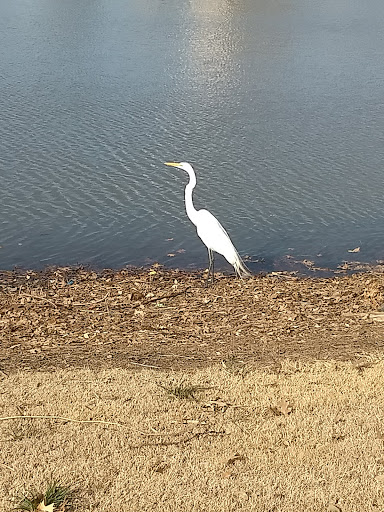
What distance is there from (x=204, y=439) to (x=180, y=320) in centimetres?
315

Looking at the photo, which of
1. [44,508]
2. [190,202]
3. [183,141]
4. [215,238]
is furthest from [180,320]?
[183,141]

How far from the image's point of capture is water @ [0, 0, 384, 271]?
13.2 metres

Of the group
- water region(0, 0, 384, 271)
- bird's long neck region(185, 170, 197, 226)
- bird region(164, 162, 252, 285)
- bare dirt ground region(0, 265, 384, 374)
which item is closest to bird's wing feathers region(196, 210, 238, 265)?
bird region(164, 162, 252, 285)

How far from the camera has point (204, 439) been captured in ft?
20.0

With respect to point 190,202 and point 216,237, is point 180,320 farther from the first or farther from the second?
point 190,202

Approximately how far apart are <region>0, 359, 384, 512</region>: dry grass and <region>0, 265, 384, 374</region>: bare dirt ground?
0.50 meters

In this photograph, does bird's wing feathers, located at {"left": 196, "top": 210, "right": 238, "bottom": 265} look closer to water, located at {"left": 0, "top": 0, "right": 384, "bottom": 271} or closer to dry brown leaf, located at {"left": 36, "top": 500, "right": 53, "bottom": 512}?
water, located at {"left": 0, "top": 0, "right": 384, "bottom": 271}

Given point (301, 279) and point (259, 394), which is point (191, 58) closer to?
point (301, 279)

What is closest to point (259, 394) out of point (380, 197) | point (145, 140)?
point (380, 197)

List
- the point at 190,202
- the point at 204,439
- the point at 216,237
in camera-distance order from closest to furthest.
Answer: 1. the point at 204,439
2. the point at 216,237
3. the point at 190,202

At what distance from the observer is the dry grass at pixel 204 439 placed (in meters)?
5.33

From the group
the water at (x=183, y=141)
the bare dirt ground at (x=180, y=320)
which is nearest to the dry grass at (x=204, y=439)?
the bare dirt ground at (x=180, y=320)

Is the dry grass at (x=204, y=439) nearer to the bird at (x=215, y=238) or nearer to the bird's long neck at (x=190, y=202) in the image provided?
the bird at (x=215, y=238)

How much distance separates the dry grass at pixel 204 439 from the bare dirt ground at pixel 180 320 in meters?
0.50
